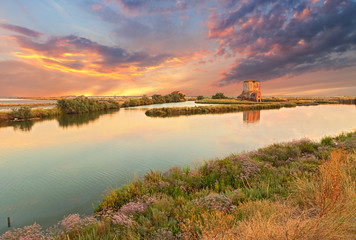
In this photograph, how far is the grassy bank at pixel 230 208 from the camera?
2543mm

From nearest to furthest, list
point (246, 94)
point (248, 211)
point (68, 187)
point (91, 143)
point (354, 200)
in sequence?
1. point (354, 200)
2. point (248, 211)
3. point (68, 187)
4. point (91, 143)
5. point (246, 94)

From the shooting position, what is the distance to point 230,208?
416 cm

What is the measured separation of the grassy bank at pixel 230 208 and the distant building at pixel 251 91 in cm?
6347

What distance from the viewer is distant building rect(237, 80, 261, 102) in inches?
2645

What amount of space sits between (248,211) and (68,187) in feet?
23.9

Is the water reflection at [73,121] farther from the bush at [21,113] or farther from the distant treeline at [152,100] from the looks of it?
the distant treeline at [152,100]

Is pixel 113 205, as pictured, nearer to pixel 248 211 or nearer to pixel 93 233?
pixel 93 233

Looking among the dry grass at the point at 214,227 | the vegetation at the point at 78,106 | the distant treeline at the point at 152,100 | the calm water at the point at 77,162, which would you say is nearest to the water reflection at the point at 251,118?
the calm water at the point at 77,162

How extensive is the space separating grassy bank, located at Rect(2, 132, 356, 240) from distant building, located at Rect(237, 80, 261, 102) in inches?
2499

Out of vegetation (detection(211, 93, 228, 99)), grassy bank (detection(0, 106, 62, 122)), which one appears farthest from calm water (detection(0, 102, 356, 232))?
vegetation (detection(211, 93, 228, 99))

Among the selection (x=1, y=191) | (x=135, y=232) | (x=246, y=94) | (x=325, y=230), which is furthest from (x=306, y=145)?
(x=246, y=94)

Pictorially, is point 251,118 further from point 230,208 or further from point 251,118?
point 230,208

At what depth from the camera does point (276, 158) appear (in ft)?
29.9

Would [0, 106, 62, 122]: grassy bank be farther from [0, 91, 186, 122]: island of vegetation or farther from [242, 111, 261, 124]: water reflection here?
[242, 111, 261, 124]: water reflection
